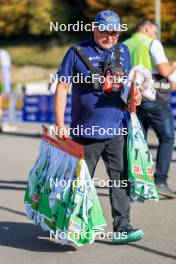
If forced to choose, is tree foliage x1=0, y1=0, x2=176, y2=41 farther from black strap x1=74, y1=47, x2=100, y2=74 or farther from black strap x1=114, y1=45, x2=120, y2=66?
black strap x1=74, y1=47, x2=100, y2=74

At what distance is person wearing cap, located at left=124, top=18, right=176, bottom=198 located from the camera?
8523mm

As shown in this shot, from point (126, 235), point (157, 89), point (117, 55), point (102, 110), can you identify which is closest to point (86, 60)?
point (117, 55)

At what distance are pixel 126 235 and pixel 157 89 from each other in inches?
103

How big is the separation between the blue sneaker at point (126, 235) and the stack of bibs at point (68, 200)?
42 centimetres

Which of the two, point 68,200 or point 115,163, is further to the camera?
point 115,163

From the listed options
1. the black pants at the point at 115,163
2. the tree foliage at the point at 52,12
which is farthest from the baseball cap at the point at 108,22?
the tree foliage at the point at 52,12

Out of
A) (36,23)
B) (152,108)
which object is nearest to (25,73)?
(36,23)

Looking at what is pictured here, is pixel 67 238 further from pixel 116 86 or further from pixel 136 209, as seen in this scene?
pixel 136 209

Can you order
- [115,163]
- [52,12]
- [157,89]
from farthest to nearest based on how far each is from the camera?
[52,12] → [157,89] → [115,163]

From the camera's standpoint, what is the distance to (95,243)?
21.7 ft

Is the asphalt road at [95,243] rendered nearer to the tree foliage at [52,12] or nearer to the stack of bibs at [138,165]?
the stack of bibs at [138,165]

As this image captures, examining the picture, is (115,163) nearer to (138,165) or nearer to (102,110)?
(138,165)

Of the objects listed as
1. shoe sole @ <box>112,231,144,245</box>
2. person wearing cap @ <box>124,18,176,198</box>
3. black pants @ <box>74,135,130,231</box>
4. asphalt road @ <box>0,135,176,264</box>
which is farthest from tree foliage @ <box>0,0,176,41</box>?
shoe sole @ <box>112,231,144,245</box>

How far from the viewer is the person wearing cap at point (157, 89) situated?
8.52 meters
